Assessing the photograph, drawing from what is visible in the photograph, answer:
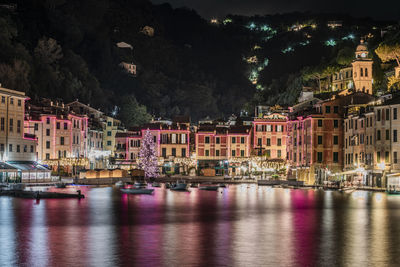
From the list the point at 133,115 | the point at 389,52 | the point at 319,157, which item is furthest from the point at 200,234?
the point at 133,115

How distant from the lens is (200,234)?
3441cm

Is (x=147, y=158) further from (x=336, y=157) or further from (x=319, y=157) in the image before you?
(x=336, y=157)

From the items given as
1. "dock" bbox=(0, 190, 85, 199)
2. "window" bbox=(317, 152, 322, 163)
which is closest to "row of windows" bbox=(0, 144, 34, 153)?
"dock" bbox=(0, 190, 85, 199)

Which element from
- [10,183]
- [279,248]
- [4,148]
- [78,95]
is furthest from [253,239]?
[78,95]

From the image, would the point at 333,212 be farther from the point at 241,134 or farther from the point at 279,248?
the point at 241,134

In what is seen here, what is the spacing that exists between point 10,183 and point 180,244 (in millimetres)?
50232

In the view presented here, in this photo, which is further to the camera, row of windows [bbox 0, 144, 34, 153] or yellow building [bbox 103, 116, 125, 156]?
yellow building [bbox 103, 116, 125, 156]

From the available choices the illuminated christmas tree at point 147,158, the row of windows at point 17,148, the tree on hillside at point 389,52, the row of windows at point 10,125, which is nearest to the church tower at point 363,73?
the tree on hillside at point 389,52

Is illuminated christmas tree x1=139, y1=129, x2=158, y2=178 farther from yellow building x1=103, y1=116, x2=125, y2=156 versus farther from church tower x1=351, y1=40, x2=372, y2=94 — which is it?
church tower x1=351, y1=40, x2=372, y2=94

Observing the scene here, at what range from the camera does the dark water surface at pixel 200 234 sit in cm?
2586

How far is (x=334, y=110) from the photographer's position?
292 feet

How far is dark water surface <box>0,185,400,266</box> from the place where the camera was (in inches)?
1018

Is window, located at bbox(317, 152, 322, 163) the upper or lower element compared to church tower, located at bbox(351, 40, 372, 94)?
lower

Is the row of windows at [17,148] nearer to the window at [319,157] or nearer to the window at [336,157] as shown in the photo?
the window at [319,157]
